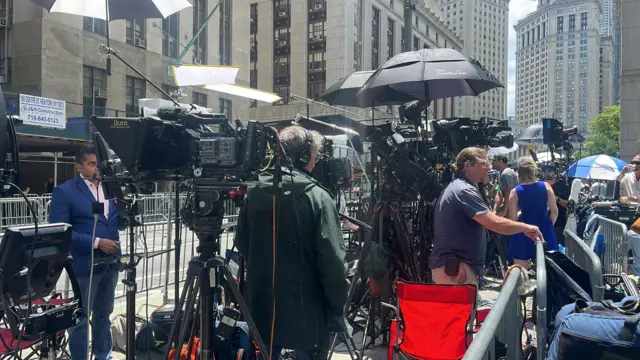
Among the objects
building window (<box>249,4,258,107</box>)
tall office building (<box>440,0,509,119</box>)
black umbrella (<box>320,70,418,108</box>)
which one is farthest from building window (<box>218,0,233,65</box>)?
tall office building (<box>440,0,509,119</box>)

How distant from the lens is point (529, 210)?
5.78 metres

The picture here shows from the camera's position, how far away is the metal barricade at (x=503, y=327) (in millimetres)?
1674

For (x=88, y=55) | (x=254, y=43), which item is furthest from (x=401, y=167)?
(x=254, y=43)

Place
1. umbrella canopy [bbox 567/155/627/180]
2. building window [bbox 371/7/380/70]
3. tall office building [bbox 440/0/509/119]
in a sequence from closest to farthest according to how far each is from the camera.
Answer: umbrella canopy [bbox 567/155/627/180]
building window [bbox 371/7/380/70]
tall office building [bbox 440/0/509/119]

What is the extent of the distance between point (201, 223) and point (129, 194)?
73cm

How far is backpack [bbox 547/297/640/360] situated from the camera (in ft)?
7.27

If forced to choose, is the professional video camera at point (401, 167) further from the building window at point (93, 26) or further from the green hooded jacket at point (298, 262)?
the building window at point (93, 26)

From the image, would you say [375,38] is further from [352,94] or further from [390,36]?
[352,94]

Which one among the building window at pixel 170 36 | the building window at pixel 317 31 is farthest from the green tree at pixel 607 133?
the building window at pixel 170 36

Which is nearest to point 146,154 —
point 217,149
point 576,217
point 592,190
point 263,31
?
point 217,149

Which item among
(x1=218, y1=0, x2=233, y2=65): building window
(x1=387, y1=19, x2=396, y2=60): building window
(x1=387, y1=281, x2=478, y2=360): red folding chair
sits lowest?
(x1=387, y1=281, x2=478, y2=360): red folding chair

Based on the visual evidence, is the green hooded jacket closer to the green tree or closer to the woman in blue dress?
the woman in blue dress

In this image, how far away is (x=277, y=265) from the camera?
2.91 meters

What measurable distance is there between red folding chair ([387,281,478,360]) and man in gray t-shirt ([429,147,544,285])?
2.27ft
